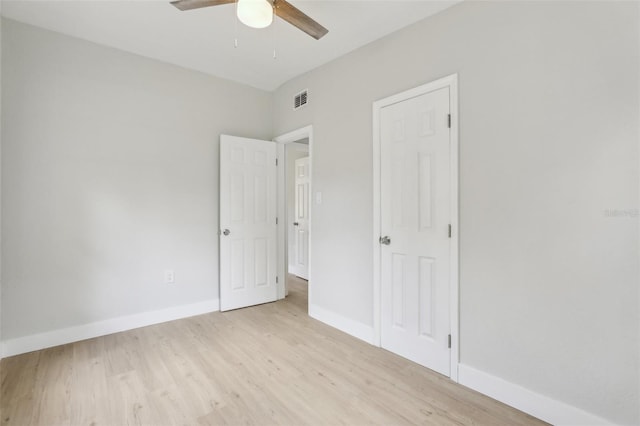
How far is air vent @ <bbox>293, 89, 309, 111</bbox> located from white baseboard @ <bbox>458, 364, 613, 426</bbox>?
2946mm

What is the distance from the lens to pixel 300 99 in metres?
3.52

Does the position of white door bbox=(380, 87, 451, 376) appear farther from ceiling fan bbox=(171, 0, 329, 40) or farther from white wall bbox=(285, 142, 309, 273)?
white wall bbox=(285, 142, 309, 273)

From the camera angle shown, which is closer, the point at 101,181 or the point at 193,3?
the point at 193,3

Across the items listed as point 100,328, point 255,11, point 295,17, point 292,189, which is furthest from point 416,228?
point 292,189

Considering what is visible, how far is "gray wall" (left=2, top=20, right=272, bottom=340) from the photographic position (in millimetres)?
2482

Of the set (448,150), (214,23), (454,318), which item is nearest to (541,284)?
(454,318)

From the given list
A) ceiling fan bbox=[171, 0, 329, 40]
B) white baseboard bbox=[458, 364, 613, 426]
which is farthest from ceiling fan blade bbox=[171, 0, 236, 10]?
white baseboard bbox=[458, 364, 613, 426]

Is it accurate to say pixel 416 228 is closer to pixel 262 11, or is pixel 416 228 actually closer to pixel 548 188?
pixel 548 188

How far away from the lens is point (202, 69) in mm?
3363

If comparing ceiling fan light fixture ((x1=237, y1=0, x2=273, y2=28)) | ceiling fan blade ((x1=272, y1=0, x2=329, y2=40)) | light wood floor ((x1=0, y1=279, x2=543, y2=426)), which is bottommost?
light wood floor ((x1=0, y1=279, x2=543, y2=426))

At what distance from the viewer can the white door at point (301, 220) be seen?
5250 mm

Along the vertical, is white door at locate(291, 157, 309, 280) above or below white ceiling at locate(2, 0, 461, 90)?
below

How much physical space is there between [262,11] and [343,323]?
264cm

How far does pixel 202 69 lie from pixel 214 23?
0.98m
